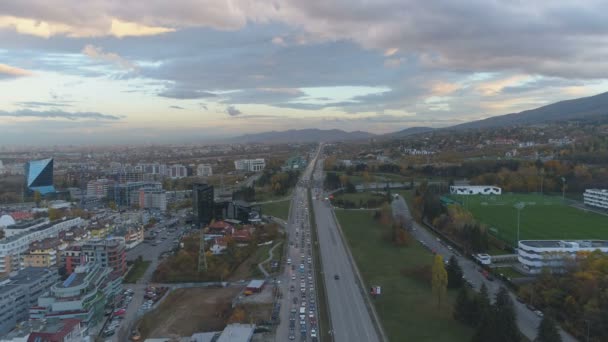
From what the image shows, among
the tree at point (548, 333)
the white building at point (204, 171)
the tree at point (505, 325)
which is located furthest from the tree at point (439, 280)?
the white building at point (204, 171)

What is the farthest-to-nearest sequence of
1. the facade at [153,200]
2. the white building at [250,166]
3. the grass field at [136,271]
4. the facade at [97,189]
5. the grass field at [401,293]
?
1. the white building at [250,166]
2. the facade at [97,189]
3. the facade at [153,200]
4. the grass field at [136,271]
5. the grass field at [401,293]

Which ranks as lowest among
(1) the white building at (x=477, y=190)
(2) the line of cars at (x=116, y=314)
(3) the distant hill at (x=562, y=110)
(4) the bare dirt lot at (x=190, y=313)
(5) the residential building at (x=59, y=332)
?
(2) the line of cars at (x=116, y=314)

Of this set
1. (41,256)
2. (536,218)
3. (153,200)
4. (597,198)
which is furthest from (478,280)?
(153,200)

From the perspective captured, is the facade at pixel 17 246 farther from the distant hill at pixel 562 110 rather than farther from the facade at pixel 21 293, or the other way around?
the distant hill at pixel 562 110

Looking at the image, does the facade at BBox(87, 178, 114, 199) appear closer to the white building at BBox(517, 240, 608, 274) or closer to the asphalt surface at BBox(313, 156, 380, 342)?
the asphalt surface at BBox(313, 156, 380, 342)

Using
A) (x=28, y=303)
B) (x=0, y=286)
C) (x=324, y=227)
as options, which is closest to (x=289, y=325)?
(x=28, y=303)

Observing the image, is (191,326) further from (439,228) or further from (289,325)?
(439,228)
